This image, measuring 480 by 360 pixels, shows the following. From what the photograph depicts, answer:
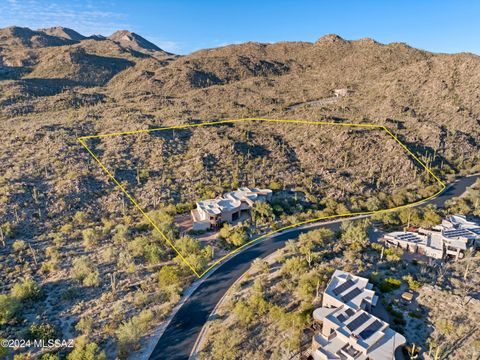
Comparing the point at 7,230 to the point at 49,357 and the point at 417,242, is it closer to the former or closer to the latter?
the point at 49,357

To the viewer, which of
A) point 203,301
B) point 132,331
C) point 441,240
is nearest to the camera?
point 132,331

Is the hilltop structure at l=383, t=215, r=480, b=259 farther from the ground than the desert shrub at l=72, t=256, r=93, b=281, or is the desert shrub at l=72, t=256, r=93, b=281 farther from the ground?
the hilltop structure at l=383, t=215, r=480, b=259

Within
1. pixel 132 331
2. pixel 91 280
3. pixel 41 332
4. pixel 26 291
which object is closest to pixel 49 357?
pixel 41 332

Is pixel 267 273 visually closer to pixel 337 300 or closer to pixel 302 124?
pixel 337 300

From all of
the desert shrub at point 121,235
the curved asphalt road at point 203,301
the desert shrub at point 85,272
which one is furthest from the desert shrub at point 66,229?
the curved asphalt road at point 203,301

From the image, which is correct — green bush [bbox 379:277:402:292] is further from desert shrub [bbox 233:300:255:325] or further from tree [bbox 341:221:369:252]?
desert shrub [bbox 233:300:255:325]

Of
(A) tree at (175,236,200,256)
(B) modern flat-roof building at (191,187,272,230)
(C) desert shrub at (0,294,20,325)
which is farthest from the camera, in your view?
(B) modern flat-roof building at (191,187,272,230)

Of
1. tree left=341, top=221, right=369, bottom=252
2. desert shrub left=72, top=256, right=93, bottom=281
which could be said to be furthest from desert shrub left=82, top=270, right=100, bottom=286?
tree left=341, top=221, right=369, bottom=252
